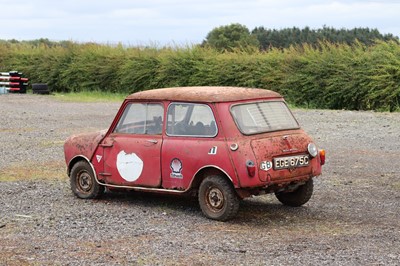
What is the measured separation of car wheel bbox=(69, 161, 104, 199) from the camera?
10.7 m

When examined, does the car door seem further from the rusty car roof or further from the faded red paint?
the rusty car roof

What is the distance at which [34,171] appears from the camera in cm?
1349

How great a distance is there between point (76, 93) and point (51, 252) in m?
30.8

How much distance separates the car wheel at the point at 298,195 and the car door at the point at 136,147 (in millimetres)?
1654

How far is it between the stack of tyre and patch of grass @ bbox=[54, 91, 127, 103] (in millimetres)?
2405

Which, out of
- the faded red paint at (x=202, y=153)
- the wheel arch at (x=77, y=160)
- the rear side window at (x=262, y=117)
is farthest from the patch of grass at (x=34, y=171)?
the rear side window at (x=262, y=117)

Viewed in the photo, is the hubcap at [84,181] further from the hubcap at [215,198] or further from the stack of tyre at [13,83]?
the stack of tyre at [13,83]

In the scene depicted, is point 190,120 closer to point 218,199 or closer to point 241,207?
point 218,199

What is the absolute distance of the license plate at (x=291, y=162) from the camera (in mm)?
9202

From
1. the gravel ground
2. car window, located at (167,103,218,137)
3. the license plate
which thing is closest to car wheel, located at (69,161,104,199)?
the gravel ground

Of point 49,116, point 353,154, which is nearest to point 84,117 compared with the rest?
point 49,116

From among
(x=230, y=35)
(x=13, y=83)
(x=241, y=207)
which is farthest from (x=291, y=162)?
(x=230, y=35)

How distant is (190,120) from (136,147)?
81cm

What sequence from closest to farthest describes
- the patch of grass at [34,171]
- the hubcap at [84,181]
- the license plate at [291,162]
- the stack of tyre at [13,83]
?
the license plate at [291,162], the hubcap at [84,181], the patch of grass at [34,171], the stack of tyre at [13,83]
